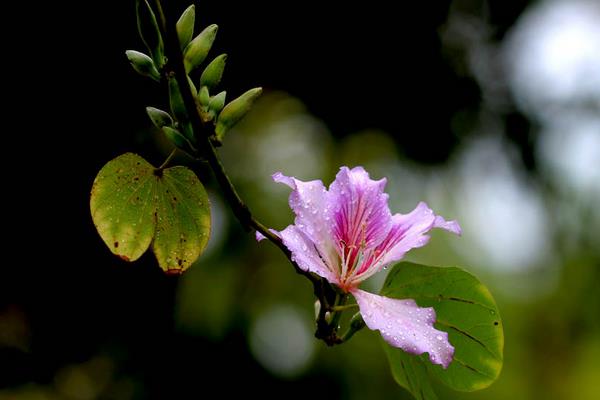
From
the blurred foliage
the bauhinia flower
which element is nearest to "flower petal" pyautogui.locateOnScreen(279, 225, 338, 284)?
the bauhinia flower

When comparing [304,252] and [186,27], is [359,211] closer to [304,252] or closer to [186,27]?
[304,252]

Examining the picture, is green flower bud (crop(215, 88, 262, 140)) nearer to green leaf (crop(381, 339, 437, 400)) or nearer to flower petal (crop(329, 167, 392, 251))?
flower petal (crop(329, 167, 392, 251))

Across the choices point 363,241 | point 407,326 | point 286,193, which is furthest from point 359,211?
point 286,193

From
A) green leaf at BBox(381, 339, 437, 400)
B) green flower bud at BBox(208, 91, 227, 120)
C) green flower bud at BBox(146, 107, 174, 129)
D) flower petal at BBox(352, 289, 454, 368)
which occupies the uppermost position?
green flower bud at BBox(208, 91, 227, 120)

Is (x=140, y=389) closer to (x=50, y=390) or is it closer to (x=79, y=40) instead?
(x=50, y=390)

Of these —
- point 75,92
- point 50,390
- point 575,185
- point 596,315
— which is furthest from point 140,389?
point 596,315

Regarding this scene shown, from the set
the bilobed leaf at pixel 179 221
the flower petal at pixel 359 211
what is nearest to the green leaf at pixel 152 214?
the bilobed leaf at pixel 179 221

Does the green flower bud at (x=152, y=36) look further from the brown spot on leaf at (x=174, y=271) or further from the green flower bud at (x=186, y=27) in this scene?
the brown spot on leaf at (x=174, y=271)
